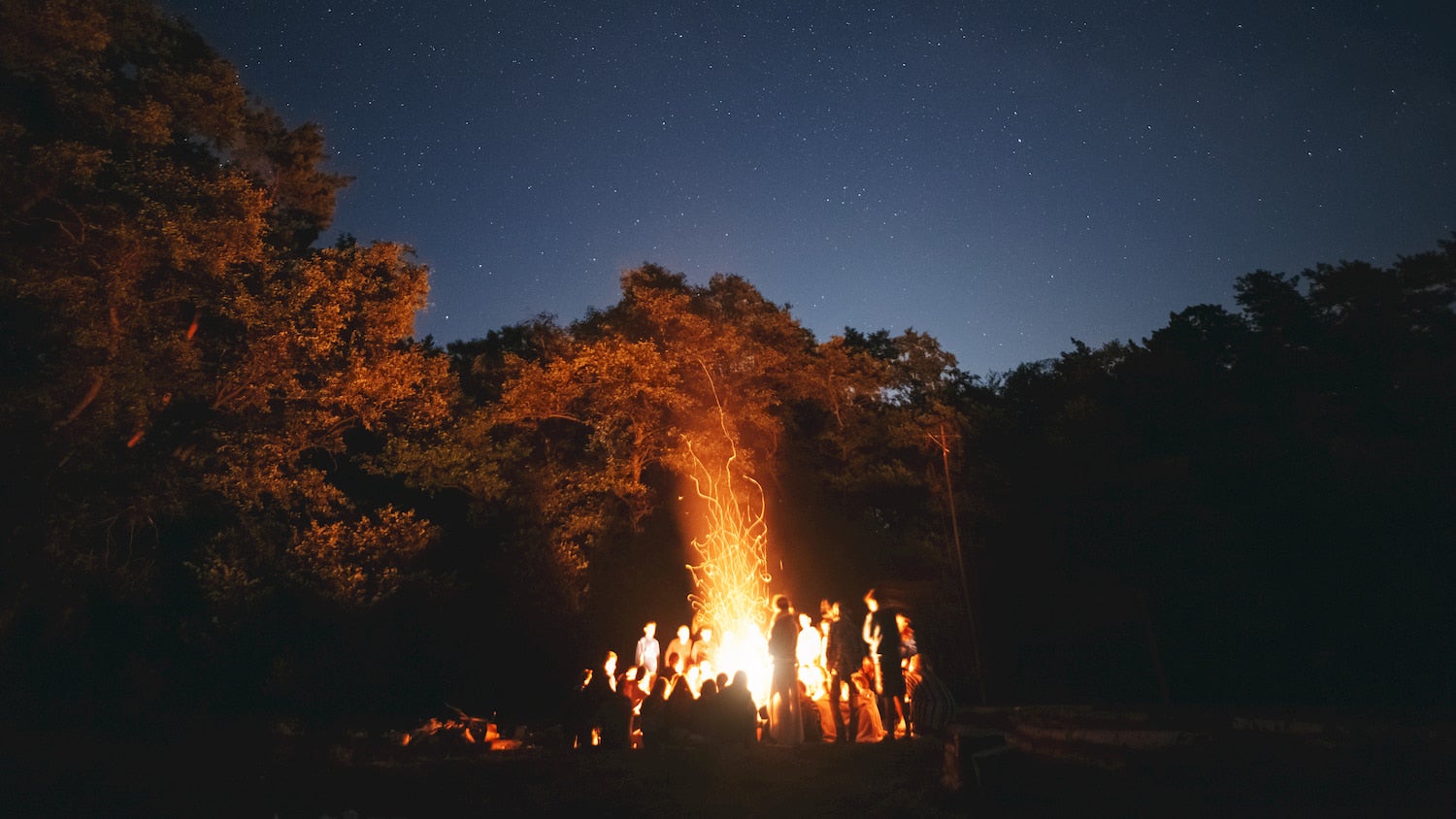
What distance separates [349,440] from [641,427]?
7.38 m

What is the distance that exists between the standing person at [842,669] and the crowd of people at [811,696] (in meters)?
0.01

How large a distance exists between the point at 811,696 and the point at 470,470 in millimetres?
10224

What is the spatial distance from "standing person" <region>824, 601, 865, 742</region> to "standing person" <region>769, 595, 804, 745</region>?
1.64ft

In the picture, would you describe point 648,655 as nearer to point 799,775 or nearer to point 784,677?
point 784,677

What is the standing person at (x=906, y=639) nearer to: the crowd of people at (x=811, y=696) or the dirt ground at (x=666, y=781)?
the crowd of people at (x=811, y=696)

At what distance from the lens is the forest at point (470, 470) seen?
12.5m

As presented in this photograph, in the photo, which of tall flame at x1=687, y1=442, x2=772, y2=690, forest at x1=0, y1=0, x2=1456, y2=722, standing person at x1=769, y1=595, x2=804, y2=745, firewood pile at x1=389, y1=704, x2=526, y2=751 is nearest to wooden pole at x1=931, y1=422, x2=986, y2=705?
forest at x1=0, y1=0, x2=1456, y2=722

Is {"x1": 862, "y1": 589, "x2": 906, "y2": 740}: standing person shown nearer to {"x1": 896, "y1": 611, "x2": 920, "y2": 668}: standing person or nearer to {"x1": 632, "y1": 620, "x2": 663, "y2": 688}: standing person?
{"x1": 896, "y1": 611, "x2": 920, "y2": 668}: standing person

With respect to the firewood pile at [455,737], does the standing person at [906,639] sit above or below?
above

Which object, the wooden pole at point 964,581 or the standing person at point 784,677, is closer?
the standing person at point 784,677

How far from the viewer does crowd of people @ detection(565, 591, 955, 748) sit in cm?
963

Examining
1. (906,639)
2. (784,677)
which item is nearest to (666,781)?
(784,677)

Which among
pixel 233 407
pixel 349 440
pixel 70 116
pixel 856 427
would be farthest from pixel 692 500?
pixel 70 116

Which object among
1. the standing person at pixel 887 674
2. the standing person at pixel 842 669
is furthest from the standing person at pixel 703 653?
the standing person at pixel 887 674
